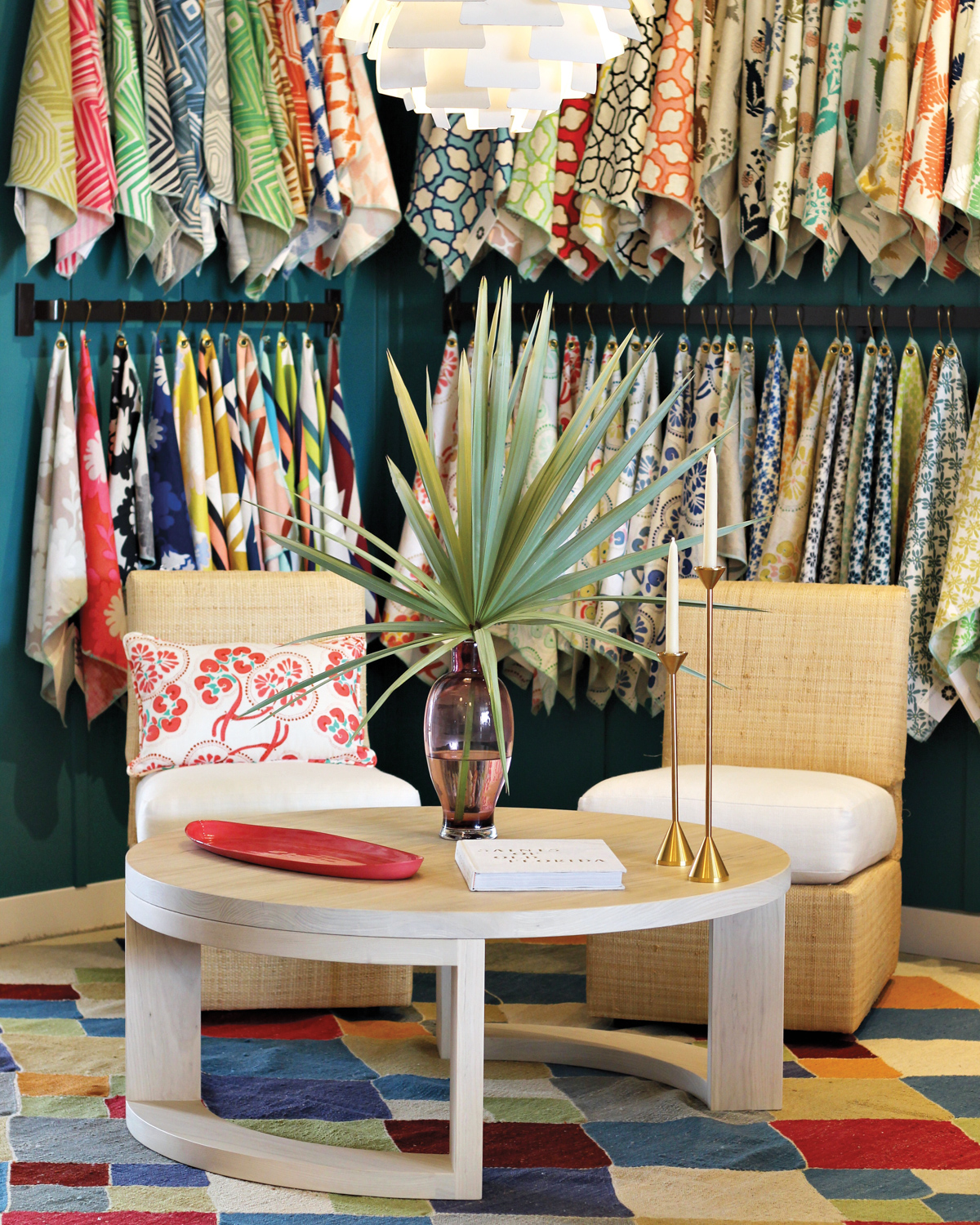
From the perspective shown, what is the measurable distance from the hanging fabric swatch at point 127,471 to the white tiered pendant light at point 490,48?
4.27ft

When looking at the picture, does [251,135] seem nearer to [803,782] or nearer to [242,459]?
[242,459]

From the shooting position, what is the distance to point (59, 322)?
10.5 feet

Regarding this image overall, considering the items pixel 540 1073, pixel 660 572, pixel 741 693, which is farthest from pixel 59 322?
pixel 540 1073

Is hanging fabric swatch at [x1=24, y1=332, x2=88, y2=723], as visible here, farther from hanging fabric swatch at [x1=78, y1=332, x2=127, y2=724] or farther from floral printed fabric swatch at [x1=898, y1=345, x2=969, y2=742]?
floral printed fabric swatch at [x1=898, y1=345, x2=969, y2=742]

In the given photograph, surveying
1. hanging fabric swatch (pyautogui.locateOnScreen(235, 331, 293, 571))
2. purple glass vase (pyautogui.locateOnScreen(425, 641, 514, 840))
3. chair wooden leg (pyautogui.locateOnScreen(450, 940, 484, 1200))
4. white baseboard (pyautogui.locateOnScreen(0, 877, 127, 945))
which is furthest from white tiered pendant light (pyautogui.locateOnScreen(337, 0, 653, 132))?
white baseboard (pyautogui.locateOnScreen(0, 877, 127, 945))

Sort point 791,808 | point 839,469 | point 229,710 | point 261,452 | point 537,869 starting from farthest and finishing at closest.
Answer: point 261,452, point 839,469, point 229,710, point 791,808, point 537,869

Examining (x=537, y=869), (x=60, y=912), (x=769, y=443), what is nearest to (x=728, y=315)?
(x=769, y=443)

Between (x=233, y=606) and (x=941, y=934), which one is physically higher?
(x=233, y=606)

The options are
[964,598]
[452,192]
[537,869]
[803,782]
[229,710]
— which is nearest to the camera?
[537,869]

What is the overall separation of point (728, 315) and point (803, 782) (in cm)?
130

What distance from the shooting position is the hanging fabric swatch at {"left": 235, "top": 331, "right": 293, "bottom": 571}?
3.40 meters

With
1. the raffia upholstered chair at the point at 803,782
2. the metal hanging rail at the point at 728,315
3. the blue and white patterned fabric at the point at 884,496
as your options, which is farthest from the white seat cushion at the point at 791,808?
the metal hanging rail at the point at 728,315

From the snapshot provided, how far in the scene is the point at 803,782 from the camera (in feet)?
8.38

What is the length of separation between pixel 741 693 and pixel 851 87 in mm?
1373
